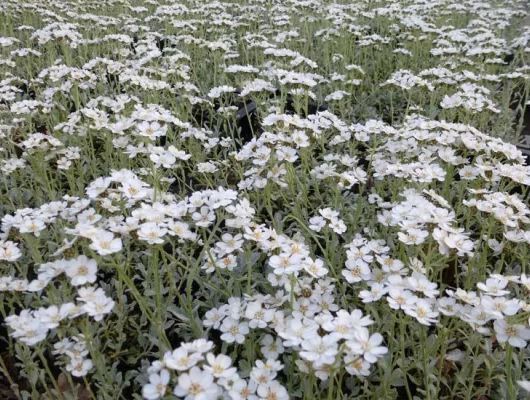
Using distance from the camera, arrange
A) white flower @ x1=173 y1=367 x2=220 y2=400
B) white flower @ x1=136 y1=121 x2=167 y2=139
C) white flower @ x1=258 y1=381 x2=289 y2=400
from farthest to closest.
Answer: white flower @ x1=136 y1=121 x2=167 y2=139, white flower @ x1=258 y1=381 x2=289 y2=400, white flower @ x1=173 y1=367 x2=220 y2=400

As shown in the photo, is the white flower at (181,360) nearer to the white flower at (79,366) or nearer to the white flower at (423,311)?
the white flower at (79,366)

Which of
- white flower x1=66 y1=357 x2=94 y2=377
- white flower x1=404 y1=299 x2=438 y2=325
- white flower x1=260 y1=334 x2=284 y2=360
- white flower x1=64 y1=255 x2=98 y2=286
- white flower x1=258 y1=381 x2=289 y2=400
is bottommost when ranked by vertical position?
white flower x1=260 y1=334 x2=284 y2=360

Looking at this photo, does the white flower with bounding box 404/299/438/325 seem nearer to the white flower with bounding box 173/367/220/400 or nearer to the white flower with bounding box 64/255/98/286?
the white flower with bounding box 173/367/220/400

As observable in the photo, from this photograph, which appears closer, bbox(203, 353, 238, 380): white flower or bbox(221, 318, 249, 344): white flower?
bbox(203, 353, 238, 380): white flower

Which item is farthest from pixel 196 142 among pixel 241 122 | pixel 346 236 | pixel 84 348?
pixel 84 348

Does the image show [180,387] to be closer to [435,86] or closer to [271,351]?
[271,351]

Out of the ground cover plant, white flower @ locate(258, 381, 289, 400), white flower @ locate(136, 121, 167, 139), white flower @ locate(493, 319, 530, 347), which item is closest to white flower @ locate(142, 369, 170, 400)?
the ground cover plant

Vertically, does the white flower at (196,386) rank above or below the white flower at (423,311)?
above

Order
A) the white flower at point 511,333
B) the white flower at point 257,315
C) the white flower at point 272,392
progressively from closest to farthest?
the white flower at point 272,392 → the white flower at point 511,333 → the white flower at point 257,315

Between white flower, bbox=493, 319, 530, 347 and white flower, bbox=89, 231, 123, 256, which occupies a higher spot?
white flower, bbox=89, 231, 123, 256

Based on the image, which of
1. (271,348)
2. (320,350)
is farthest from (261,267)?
(320,350)

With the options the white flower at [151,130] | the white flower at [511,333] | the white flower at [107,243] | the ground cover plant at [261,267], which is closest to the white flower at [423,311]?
the ground cover plant at [261,267]

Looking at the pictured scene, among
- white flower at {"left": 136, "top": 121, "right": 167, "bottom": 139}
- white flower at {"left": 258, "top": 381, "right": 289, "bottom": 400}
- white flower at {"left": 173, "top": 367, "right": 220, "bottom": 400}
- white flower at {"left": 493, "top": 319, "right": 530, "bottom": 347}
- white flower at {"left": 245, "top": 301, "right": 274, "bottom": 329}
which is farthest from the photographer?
white flower at {"left": 136, "top": 121, "right": 167, "bottom": 139}

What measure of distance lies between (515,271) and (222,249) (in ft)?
4.05
